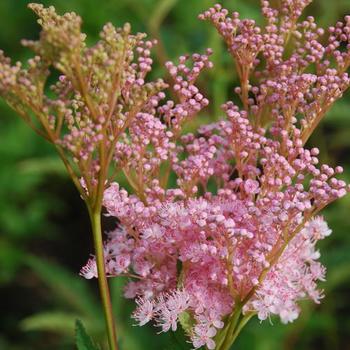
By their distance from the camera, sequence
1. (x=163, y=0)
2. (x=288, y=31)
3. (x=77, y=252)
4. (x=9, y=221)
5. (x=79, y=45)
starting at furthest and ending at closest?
1. (x=77, y=252)
2. (x=9, y=221)
3. (x=163, y=0)
4. (x=288, y=31)
5. (x=79, y=45)

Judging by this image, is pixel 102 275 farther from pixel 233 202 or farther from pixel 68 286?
pixel 68 286

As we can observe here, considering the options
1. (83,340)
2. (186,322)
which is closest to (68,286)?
(83,340)

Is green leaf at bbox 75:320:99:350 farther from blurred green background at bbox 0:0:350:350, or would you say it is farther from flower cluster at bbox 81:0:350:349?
blurred green background at bbox 0:0:350:350

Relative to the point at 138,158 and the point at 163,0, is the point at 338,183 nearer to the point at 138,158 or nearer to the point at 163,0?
the point at 138,158

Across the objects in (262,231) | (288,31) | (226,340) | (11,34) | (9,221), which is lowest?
(226,340)

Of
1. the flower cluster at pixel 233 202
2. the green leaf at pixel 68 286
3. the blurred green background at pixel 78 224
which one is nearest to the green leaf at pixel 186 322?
the flower cluster at pixel 233 202

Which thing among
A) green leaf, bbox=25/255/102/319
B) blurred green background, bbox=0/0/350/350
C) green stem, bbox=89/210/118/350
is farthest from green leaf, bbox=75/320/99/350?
green leaf, bbox=25/255/102/319

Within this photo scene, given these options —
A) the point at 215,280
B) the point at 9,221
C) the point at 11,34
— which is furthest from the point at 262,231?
the point at 11,34
